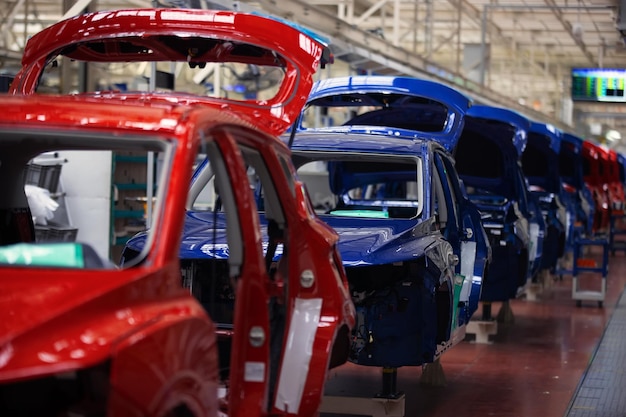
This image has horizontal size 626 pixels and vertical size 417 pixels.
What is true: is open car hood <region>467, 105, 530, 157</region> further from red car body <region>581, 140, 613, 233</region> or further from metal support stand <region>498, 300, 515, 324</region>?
red car body <region>581, 140, 613, 233</region>

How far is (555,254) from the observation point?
1430cm

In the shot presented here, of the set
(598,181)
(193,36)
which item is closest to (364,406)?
(193,36)

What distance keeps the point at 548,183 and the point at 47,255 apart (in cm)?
1254

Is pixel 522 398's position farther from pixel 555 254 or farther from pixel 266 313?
pixel 555 254

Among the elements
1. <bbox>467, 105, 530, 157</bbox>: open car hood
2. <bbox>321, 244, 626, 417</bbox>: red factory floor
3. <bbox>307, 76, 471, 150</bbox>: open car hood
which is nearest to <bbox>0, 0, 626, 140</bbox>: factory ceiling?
<bbox>307, 76, 471, 150</bbox>: open car hood

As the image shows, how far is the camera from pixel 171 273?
11.2ft

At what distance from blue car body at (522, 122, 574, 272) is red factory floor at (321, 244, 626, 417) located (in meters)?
1.52

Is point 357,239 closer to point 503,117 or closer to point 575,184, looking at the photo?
point 503,117

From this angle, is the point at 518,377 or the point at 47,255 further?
the point at 518,377

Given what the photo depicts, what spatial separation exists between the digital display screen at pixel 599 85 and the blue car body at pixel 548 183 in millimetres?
1447

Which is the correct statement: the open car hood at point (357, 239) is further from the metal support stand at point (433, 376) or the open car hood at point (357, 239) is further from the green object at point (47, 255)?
the green object at point (47, 255)

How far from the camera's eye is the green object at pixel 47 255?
345 cm

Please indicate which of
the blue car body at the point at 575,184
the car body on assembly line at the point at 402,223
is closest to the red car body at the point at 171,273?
the car body on assembly line at the point at 402,223

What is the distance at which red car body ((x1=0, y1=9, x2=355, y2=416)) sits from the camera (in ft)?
9.62
